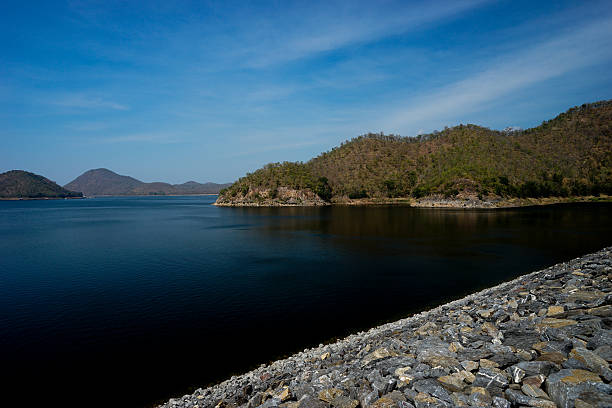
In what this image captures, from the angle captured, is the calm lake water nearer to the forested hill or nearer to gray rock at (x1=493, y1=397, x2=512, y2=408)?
gray rock at (x1=493, y1=397, x2=512, y2=408)

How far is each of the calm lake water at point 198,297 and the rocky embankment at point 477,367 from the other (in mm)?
3983

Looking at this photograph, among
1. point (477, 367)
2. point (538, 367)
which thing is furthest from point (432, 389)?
point (538, 367)

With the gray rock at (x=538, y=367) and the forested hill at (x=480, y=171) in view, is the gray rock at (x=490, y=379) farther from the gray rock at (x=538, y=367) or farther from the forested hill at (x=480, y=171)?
the forested hill at (x=480, y=171)

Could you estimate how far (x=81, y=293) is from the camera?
24.5m

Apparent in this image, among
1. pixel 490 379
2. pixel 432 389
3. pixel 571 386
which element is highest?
pixel 571 386

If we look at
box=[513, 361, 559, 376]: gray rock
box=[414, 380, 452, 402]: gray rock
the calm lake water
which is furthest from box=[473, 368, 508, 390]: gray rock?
the calm lake water

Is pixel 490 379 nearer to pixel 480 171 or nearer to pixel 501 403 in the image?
pixel 501 403

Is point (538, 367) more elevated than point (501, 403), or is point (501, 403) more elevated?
point (538, 367)

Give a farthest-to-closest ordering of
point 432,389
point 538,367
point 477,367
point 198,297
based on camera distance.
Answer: point 198,297, point 477,367, point 432,389, point 538,367

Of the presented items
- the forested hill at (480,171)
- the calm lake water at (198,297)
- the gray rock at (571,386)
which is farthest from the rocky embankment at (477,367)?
the forested hill at (480,171)

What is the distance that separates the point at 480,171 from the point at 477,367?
14170cm

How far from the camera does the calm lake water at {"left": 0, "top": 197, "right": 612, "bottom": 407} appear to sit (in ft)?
46.3

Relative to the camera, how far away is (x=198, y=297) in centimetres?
2320

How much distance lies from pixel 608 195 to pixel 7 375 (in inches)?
6722
